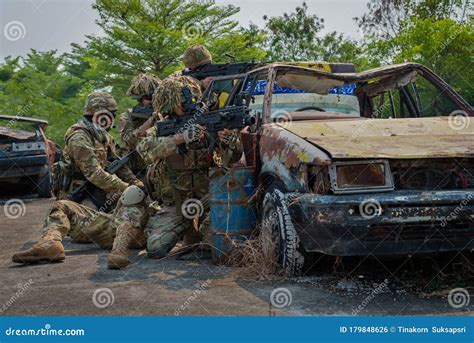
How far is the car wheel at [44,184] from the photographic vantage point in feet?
41.4

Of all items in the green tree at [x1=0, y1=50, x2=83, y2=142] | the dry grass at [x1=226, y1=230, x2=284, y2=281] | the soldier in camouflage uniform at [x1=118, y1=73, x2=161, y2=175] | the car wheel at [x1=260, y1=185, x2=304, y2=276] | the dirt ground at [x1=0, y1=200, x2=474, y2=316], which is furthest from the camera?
the green tree at [x1=0, y1=50, x2=83, y2=142]

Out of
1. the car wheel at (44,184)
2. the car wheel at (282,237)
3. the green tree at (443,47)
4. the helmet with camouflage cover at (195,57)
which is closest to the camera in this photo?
the car wheel at (282,237)

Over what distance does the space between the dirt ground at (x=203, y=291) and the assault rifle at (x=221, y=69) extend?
3262 mm

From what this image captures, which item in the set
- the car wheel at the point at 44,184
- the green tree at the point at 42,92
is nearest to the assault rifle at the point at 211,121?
the car wheel at the point at 44,184

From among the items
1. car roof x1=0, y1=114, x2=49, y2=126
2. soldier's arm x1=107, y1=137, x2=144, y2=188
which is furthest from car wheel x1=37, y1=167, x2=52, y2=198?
soldier's arm x1=107, y1=137, x2=144, y2=188

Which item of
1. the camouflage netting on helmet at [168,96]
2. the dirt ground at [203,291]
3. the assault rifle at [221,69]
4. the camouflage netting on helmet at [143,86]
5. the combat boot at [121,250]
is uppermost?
the assault rifle at [221,69]

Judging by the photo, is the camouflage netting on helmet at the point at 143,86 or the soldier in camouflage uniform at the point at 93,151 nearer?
the soldier in camouflage uniform at the point at 93,151

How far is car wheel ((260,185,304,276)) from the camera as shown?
4.27 metres

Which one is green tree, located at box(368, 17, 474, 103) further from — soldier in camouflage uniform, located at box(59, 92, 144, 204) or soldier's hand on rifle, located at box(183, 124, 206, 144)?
soldier's hand on rifle, located at box(183, 124, 206, 144)

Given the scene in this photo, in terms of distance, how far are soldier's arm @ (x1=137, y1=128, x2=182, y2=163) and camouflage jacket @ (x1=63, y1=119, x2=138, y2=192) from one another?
0.74 m

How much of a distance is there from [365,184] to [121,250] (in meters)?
2.21

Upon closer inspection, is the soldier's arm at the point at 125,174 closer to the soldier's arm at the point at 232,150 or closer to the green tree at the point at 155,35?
the soldier's arm at the point at 232,150

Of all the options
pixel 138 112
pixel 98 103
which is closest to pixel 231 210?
pixel 98 103

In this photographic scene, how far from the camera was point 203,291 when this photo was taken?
4.10 m
